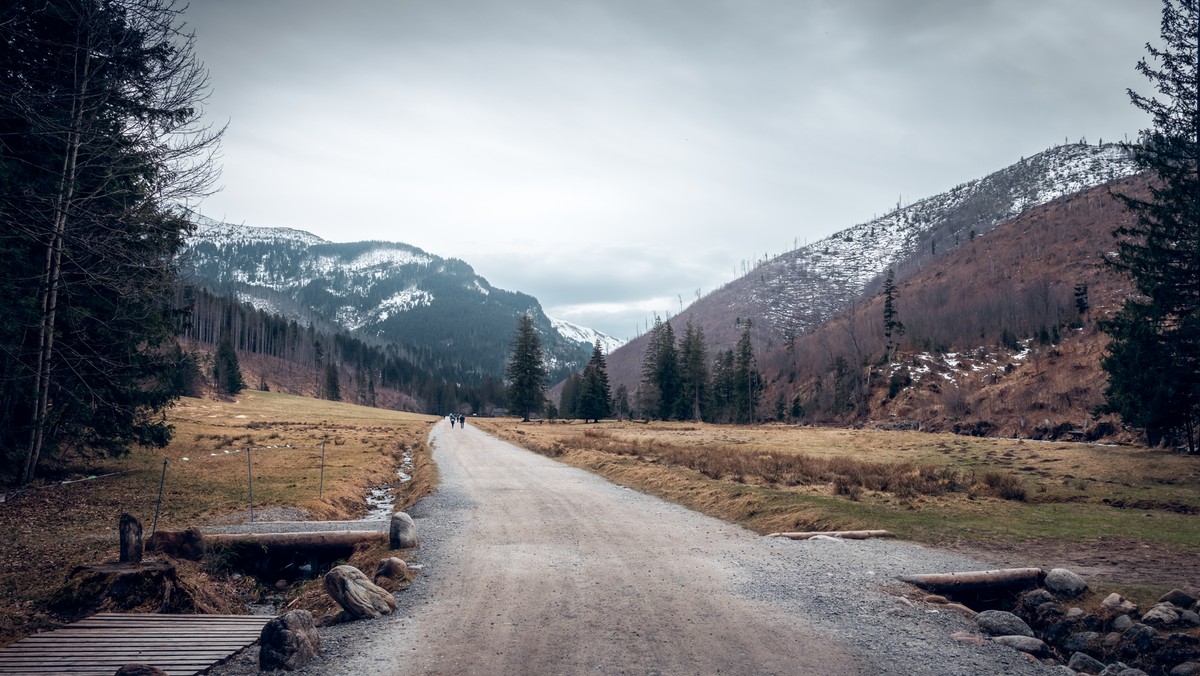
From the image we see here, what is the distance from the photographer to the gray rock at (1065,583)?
902cm

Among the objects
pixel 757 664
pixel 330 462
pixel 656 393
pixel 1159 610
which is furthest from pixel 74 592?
pixel 656 393

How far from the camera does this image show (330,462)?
103 feet

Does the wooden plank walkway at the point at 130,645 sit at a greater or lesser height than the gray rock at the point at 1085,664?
lesser

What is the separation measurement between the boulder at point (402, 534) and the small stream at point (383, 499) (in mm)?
5422

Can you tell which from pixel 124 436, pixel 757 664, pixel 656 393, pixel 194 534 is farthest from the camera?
pixel 656 393

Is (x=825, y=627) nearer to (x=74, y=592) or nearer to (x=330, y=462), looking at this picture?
(x=74, y=592)

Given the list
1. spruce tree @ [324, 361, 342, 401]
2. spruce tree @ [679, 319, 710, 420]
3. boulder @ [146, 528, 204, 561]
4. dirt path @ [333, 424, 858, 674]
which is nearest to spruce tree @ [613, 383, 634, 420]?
spruce tree @ [679, 319, 710, 420]

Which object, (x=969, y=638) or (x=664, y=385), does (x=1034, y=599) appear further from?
(x=664, y=385)

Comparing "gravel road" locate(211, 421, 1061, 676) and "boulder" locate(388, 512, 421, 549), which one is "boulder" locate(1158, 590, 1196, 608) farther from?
"boulder" locate(388, 512, 421, 549)

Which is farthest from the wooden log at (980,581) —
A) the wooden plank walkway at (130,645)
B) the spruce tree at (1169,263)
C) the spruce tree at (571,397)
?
the spruce tree at (571,397)

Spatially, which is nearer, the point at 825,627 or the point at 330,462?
the point at 825,627

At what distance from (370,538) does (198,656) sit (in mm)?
6600

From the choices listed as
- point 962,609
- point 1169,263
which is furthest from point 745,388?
point 962,609

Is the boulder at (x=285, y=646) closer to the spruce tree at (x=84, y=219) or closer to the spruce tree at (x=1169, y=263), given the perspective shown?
the spruce tree at (x=84, y=219)
